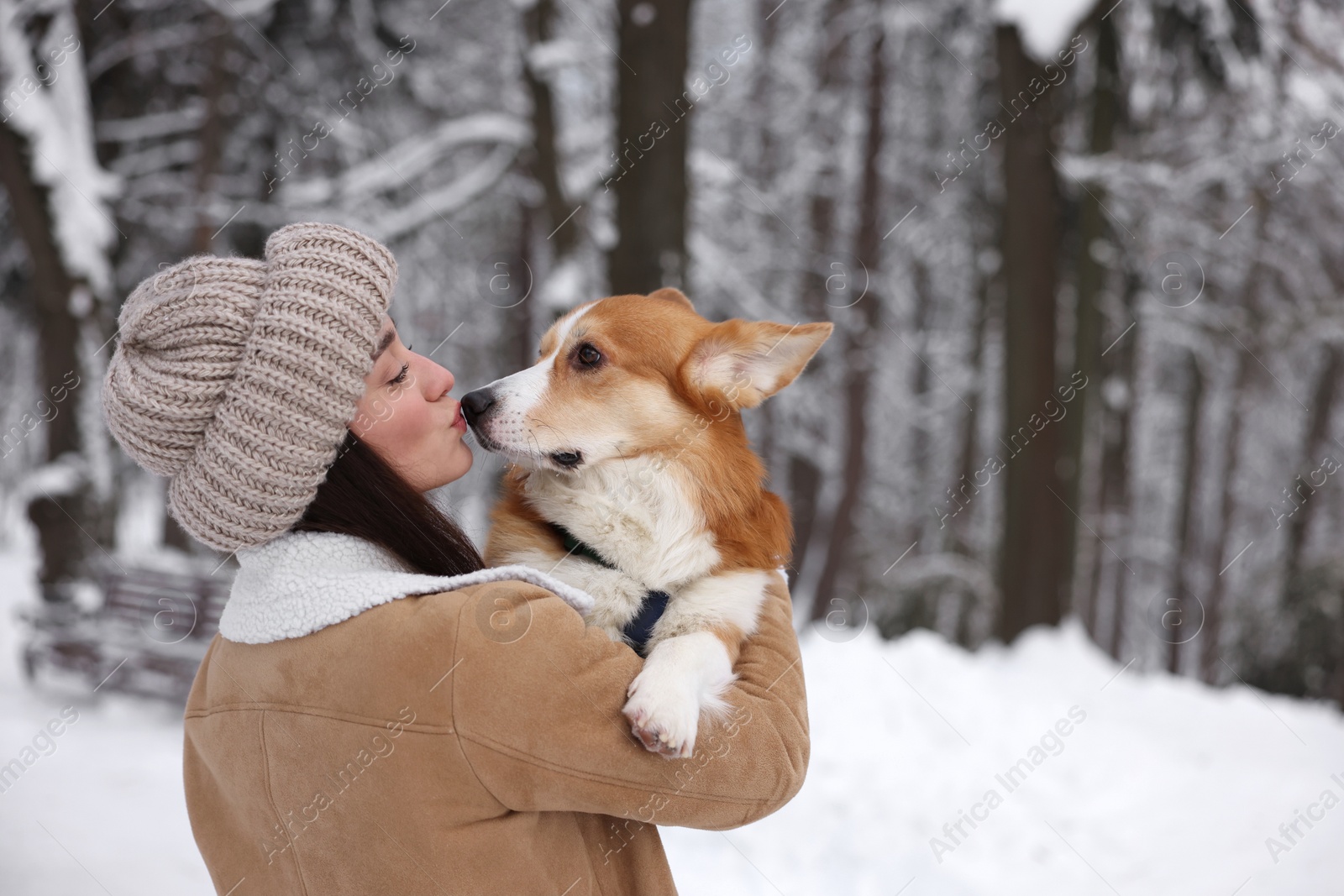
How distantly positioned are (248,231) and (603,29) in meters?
4.16

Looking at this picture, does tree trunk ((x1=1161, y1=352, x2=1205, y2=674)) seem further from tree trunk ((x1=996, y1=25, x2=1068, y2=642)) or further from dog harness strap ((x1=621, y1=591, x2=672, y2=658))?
dog harness strap ((x1=621, y1=591, x2=672, y2=658))

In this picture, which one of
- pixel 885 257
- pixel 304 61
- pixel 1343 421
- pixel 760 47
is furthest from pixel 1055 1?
pixel 1343 421

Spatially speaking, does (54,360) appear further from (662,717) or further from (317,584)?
(662,717)

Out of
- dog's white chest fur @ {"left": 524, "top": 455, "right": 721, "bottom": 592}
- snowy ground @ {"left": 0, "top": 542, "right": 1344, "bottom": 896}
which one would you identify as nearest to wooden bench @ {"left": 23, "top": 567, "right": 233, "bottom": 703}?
snowy ground @ {"left": 0, "top": 542, "right": 1344, "bottom": 896}

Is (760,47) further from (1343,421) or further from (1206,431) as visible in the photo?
(1206,431)

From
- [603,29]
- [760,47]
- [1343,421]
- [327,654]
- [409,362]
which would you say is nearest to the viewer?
[327,654]

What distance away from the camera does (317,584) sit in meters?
1.52

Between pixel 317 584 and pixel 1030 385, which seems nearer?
pixel 317 584

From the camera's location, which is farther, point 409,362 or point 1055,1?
point 1055,1

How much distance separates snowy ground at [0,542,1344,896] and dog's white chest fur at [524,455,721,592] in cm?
220

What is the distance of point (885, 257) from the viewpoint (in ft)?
43.5

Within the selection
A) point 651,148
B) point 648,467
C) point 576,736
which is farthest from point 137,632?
point 576,736

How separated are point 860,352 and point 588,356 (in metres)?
9.71

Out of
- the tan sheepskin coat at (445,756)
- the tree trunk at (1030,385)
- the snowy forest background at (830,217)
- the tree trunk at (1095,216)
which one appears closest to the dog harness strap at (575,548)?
the tan sheepskin coat at (445,756)
